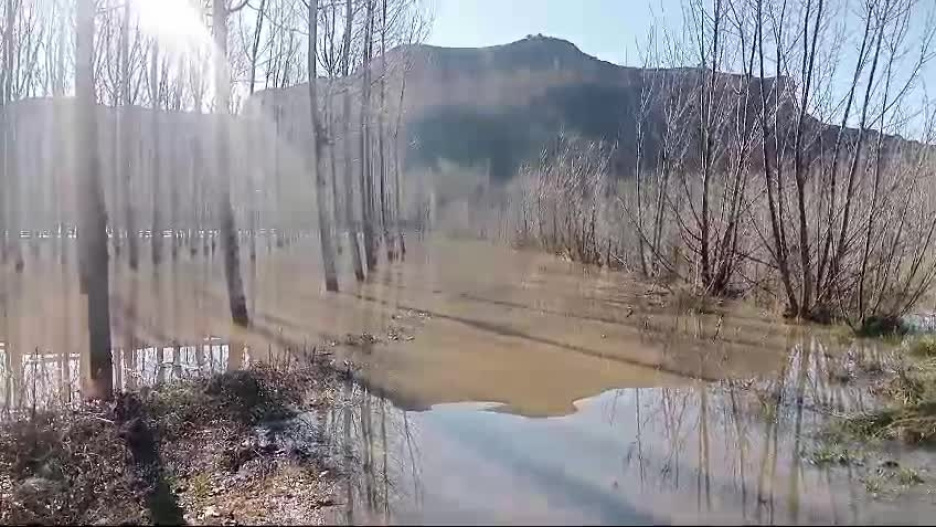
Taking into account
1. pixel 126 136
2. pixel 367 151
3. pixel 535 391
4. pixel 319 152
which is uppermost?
pixel 126 136

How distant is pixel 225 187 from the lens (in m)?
11.2

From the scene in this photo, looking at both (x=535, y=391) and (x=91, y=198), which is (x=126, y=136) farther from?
(x=535, y=391)

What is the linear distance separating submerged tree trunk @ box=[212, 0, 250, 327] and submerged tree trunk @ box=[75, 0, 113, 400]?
4.19m

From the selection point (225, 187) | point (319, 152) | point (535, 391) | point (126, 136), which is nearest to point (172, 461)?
point (535, 391)

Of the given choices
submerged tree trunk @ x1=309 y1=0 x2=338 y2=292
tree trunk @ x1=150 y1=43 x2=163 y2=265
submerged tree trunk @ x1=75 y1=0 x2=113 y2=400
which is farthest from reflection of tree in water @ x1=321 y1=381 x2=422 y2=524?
tree trunk @ x1=150 y1=43 x2=163 y2=265

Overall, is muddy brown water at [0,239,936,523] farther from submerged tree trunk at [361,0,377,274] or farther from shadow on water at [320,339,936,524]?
submerged tree trunk at [361,0,377,274]

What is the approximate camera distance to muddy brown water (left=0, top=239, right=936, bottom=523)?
4.21 meters

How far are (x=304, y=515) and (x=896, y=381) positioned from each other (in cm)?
637

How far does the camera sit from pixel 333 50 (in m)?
17.8

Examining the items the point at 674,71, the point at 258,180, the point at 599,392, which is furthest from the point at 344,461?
the point at 258,180

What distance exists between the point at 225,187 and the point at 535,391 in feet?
22.0

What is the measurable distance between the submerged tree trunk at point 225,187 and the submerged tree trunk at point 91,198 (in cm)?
419

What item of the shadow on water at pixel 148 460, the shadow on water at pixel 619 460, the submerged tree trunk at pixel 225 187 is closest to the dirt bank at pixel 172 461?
the shadow on water at pixel 148 460

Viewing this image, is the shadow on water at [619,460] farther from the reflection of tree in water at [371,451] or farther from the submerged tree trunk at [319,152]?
the submerged tree trunk at [319,152]
